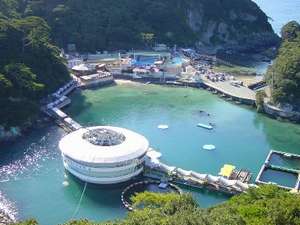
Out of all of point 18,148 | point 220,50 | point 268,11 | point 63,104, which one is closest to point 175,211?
→ point 18,148

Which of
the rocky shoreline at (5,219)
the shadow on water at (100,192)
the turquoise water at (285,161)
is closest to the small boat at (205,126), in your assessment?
the turquoise water at (285,161)

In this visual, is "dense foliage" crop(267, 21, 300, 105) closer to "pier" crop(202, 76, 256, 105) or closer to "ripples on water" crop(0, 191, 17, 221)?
"pier" crop(202, 76, 256, 105)

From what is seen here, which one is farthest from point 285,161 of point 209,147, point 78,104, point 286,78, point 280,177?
point 78,104

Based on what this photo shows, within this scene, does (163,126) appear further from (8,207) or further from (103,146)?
(8,207)

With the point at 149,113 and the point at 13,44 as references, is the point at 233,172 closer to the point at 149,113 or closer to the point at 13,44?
the point at 149,113

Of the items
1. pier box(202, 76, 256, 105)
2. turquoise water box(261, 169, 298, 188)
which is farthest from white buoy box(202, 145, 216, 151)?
pier box(202, 76, 256, 105)

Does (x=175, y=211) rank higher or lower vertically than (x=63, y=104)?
higher
